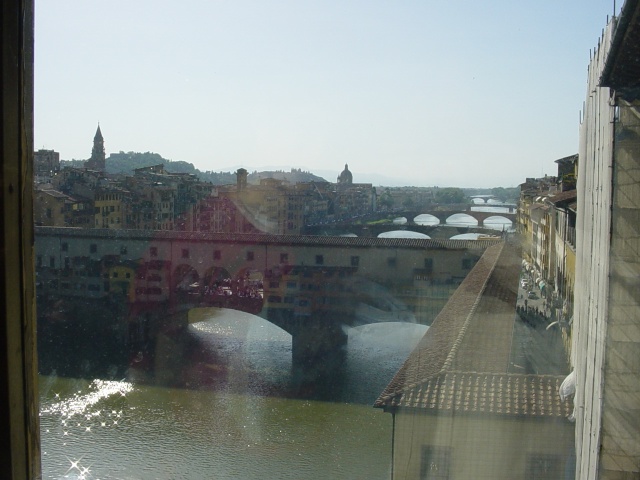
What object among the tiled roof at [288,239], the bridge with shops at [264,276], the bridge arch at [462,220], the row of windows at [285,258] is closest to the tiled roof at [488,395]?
the bridge with shops at [264,276]

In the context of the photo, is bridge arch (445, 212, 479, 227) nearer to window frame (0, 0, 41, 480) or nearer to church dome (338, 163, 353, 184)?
church dome (338, 163, 353, 184)

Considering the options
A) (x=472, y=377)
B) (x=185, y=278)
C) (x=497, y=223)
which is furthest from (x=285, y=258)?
(x=497, y=223)

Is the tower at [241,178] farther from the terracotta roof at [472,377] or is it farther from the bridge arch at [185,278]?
the terracotta roof at [472,377]

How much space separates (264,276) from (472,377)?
550 centimetres

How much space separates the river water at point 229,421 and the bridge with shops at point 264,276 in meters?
0.44

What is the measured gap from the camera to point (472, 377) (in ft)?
6.35

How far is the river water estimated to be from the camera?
3.35 m

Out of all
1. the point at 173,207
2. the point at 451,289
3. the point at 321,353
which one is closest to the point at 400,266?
the point at 451,289

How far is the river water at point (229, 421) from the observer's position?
3346 mm

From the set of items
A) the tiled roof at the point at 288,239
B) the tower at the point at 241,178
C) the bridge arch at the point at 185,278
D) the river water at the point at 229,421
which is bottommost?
the river water at the point at 229,421

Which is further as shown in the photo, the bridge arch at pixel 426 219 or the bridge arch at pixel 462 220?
the bridge arch at pixel 426 219

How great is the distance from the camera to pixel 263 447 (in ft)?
12.5

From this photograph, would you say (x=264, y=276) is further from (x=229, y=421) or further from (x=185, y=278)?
(x=229, y=421)

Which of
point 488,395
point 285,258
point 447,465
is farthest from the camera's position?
point 285,258
